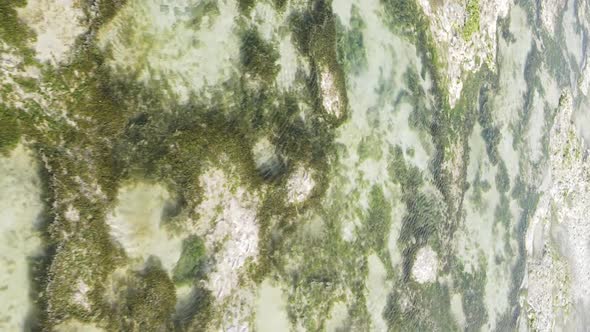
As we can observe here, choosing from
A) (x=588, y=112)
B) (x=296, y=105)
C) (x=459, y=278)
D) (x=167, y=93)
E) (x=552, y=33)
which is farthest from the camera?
(x=588, y=112)

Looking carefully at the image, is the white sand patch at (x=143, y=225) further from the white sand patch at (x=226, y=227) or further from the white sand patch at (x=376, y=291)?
the white sand patch at (x=376, y=291)

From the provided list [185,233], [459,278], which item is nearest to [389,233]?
[459,278]

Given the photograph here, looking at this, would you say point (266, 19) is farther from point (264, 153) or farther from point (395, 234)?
point (395, 234)

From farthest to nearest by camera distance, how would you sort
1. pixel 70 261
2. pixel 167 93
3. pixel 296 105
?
pixel 296 105, pixel 167 93, pixel 70 261

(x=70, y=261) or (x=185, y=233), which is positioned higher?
(x=185, y=233)

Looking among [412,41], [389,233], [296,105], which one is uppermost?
[412,41]

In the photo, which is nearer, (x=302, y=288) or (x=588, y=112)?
(x=302, y=288)

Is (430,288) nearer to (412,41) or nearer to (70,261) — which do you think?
(412,41)
